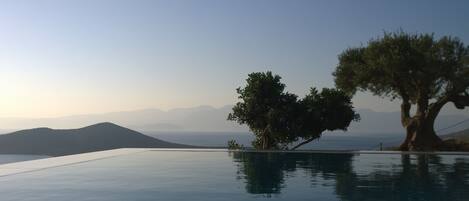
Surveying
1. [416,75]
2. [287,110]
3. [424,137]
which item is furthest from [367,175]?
[424,137]

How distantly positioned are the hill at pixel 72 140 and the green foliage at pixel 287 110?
6289 cm

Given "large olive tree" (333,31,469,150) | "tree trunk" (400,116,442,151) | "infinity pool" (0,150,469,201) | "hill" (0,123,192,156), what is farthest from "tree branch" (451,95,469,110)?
"hill" (0,123,192,156)

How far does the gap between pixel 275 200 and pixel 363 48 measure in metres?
19.9

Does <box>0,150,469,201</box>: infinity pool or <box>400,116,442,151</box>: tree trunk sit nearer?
<box>0,150,469,201</box>: infinity pool

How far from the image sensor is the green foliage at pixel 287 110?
28.2m

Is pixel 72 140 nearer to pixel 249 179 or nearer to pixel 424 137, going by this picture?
pixel 424 137

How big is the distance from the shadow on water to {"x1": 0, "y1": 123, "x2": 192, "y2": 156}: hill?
7147 centimetres

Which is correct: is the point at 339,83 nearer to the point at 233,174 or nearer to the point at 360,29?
the point at 360,29

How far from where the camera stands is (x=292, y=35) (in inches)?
1280

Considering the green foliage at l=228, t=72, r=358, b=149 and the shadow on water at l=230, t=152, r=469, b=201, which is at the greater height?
the green foliage at l=228, t=72, r=358, b=149

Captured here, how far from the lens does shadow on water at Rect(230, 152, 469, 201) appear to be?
12031 millimetres

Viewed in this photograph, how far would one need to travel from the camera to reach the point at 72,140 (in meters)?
106

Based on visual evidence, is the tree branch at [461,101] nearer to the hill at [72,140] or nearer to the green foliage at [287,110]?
the green foliage at [287,110]

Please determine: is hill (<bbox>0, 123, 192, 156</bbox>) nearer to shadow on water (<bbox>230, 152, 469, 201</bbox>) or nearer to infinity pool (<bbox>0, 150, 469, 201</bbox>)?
shadow on water (<bbox>230, 152, 469, 201</bbox>)
